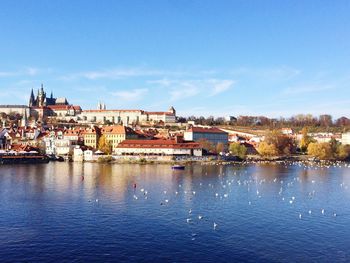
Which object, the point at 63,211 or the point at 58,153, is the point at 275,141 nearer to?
the point at 58,153

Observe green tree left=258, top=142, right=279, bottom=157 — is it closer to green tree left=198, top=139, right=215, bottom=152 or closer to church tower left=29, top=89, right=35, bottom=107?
green tree left=198, top=139, right=215, bottom=152

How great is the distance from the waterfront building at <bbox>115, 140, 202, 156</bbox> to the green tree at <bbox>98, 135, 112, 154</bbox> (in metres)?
2.77

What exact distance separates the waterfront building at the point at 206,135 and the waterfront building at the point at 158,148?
1266cm

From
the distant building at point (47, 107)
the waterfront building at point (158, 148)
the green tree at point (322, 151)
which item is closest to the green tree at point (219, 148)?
the waterfront building at point (158, 148)

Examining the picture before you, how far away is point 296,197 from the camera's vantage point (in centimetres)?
3086

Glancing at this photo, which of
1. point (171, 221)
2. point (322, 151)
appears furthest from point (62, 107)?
point (171, 221)

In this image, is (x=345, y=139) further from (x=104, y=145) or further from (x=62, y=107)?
(x=62, y=107)

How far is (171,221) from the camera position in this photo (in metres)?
22.2

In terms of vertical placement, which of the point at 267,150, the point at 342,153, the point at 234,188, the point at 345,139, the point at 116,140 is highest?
the point at 345,139

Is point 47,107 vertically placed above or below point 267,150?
above

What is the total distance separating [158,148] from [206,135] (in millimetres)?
18525

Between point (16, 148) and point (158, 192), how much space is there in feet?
135

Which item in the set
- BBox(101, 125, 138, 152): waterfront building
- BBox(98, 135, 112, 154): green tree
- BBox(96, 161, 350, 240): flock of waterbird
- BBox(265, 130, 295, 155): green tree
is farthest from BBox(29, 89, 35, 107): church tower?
BBox(96, 161, 350, 240): flock of waterbird

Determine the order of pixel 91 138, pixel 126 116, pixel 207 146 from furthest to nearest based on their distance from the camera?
pixel 126 116 → pixel 91 138 → pixel 207 146
